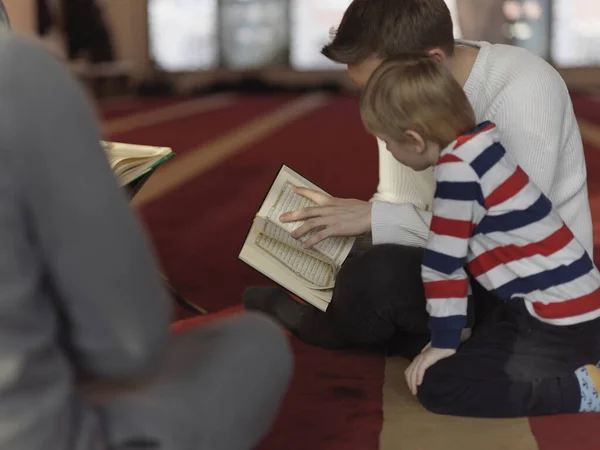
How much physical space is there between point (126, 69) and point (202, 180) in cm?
529

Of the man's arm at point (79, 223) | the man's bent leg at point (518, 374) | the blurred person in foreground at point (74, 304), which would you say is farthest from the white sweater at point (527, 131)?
the man's arm at point (79, 223)

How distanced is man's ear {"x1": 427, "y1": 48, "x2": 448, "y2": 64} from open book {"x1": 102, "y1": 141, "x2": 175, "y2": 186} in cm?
43

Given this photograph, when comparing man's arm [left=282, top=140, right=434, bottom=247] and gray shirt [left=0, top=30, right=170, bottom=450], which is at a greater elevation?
gray shirt [left=0, top=30, right=170, bottom=450]

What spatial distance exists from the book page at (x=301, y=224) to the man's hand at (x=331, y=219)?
2cm

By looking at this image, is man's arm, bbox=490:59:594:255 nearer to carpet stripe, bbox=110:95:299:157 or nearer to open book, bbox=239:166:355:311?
open book, bbox=239:166:355:311

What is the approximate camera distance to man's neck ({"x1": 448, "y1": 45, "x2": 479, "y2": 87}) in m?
1.45

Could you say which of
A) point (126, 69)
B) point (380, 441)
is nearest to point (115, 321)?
point (380, 441)

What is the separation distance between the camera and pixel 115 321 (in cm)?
73

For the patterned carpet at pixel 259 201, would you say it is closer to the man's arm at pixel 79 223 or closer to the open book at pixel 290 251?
the open book at pixel 290 251

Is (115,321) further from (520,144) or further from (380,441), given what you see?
(520,144)

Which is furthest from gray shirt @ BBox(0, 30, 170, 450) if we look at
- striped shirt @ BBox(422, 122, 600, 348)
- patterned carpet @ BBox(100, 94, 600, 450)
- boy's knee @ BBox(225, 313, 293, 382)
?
striped shirt @ BBox(422, 122, 600, 348)

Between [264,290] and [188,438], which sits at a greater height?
[188,438]

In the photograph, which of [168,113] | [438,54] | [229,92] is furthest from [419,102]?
[229,92]

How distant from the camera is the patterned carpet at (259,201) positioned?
1.22 meters
